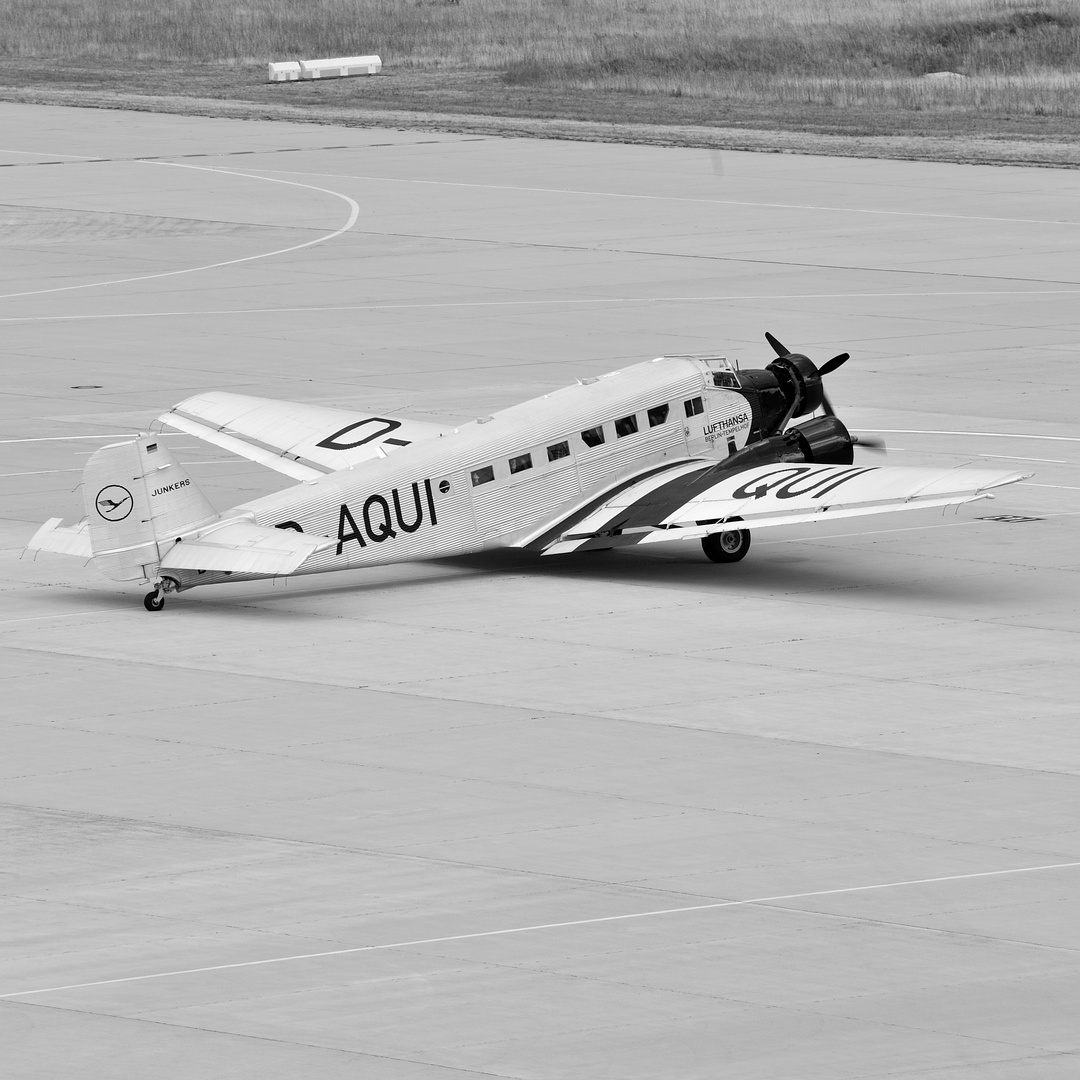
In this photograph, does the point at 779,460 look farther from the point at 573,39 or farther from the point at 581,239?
the point at 573,39

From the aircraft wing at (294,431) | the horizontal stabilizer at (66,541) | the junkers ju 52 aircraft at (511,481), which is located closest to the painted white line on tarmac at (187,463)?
the aircraft wing at (294,431)

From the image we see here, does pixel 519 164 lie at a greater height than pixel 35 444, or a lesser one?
greater

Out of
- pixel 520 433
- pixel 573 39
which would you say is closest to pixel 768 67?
pixel 573 39

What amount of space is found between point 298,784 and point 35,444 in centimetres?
2171

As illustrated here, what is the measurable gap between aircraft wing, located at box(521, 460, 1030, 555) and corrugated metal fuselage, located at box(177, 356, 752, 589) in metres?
0.50

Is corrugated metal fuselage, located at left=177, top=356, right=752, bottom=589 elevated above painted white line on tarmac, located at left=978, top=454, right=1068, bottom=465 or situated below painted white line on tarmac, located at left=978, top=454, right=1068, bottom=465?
above

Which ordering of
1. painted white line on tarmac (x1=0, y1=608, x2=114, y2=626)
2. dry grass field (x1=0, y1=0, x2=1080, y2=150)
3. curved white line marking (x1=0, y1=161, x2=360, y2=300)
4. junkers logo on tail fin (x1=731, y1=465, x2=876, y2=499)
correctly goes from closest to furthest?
painted white line on tarmac (x1=0, y1=608, x2=114, y2=626) → junkers logo on tail fin (x1=731, y1=465, x2=876, y2=499) → curved white line marking (x1=0, y1=161, x2=360, y2=300) → dry grass field (x1=0, y1=0, x2=1080, y2=150)

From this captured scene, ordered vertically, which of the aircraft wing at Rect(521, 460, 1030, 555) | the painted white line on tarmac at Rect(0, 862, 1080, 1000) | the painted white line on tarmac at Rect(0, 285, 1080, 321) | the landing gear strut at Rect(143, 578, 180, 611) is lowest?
the painted white line on tarmac at Rect(0, 862, 1080, 1000)

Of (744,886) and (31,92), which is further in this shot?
(31,92)

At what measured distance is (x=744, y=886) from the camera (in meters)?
21.2

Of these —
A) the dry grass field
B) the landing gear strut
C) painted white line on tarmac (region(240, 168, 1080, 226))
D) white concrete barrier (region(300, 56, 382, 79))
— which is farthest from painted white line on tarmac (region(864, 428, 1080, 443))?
white concrete barrier (region(300, 56, 382, 79))

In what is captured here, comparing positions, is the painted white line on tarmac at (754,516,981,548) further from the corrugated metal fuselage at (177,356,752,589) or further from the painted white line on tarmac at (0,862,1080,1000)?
the painted white line on tarmac at (0,862,1080,1000)

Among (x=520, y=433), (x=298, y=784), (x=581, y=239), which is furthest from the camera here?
(x=581, y=239)

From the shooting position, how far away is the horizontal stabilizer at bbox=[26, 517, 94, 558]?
1234 inches
